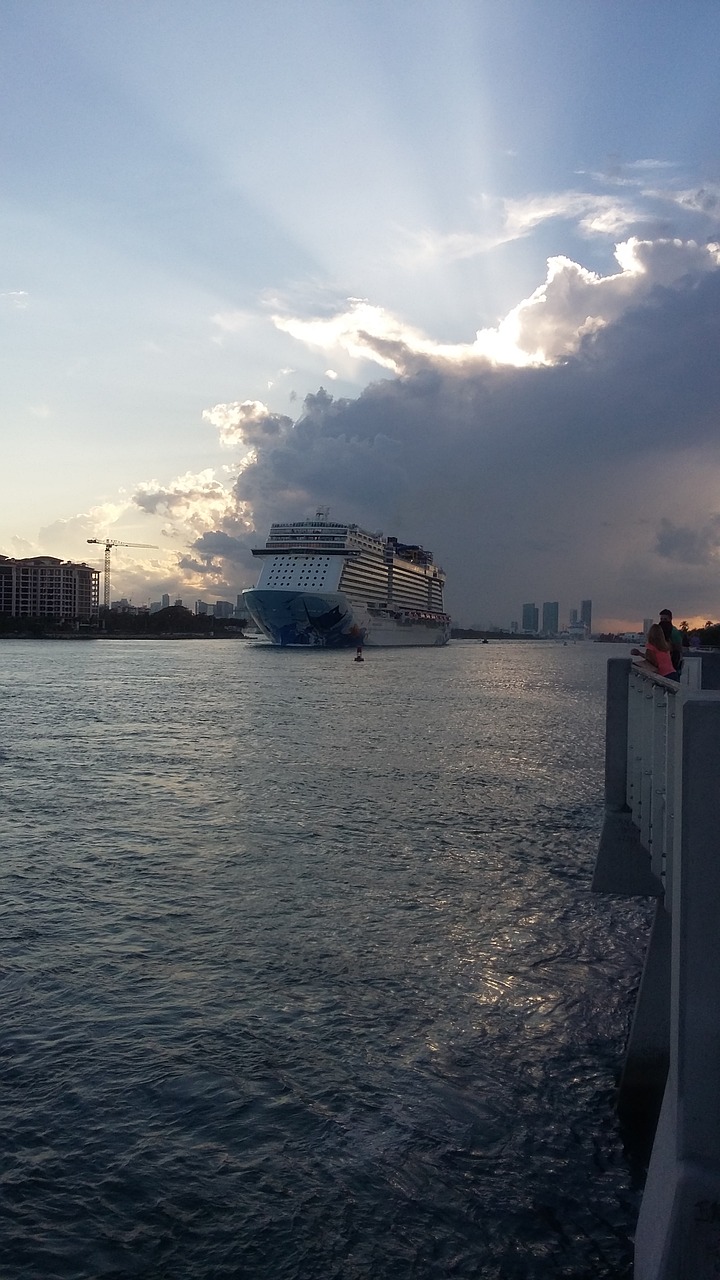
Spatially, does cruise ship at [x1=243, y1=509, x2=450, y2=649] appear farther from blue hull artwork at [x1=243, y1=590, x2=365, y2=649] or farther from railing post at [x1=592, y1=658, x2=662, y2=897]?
railing post at [x1=592, y1=658, x2=662, y2=897]

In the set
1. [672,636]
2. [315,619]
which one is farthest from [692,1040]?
[315,619]

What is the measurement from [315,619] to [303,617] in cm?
172

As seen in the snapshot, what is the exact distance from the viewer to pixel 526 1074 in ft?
24.6

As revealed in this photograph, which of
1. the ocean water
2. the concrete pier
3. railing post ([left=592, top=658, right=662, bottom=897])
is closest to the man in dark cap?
railing post ([left=592, top=658, right=662, bottom=897])

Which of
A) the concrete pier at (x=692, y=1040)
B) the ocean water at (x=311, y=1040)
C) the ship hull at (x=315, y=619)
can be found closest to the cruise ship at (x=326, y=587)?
the ship hull at (x=315, y=619)

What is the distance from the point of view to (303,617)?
4702 inches

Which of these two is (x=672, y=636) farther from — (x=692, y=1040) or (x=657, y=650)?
(x=692, y=1040)

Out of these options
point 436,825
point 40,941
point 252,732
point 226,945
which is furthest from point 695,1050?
point 252,732

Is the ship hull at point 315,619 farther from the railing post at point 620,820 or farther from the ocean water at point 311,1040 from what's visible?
the railing post at point 620,820

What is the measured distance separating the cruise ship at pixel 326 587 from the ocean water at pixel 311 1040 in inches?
3960

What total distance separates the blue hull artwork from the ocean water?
98.9 metres

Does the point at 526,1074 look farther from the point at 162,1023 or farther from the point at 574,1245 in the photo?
the point at 162,1023

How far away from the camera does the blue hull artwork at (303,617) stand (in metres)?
118

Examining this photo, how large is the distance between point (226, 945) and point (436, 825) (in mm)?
7517
